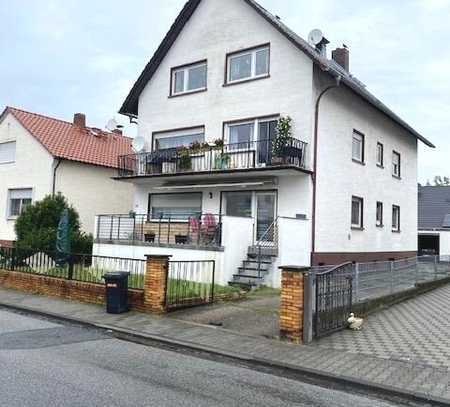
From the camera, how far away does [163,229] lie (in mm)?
18234

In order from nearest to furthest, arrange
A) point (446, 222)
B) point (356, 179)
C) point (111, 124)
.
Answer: point (356, 179) < point (111, 124) < point (446, 222)

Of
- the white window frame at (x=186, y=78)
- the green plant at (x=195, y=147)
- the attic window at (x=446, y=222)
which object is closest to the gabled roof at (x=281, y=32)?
the white window frame at (x=186, y=78)

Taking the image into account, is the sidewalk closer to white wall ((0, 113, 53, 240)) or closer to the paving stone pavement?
the paving stone pavement

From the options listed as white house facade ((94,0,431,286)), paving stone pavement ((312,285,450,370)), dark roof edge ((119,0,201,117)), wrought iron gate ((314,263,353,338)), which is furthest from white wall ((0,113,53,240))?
paving stone pavement ((312,285,450,370))

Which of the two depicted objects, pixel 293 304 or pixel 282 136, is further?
pixel 282 136

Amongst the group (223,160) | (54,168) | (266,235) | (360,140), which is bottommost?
(266,235)

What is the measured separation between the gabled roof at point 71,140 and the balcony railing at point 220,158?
4.85 m

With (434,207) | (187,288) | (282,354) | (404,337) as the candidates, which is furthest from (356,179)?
(434,207)

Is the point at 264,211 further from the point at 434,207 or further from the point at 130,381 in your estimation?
the point at 434,207

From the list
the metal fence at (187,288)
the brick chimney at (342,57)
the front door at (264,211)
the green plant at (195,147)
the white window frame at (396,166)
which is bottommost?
the metal fence at (187,288)

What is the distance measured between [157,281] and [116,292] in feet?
3.14

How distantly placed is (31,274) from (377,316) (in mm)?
9355

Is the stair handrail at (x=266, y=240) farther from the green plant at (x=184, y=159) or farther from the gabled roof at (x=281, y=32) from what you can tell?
the gabled roof at (x=281, y=32)

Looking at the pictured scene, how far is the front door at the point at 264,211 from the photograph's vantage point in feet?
59.3
